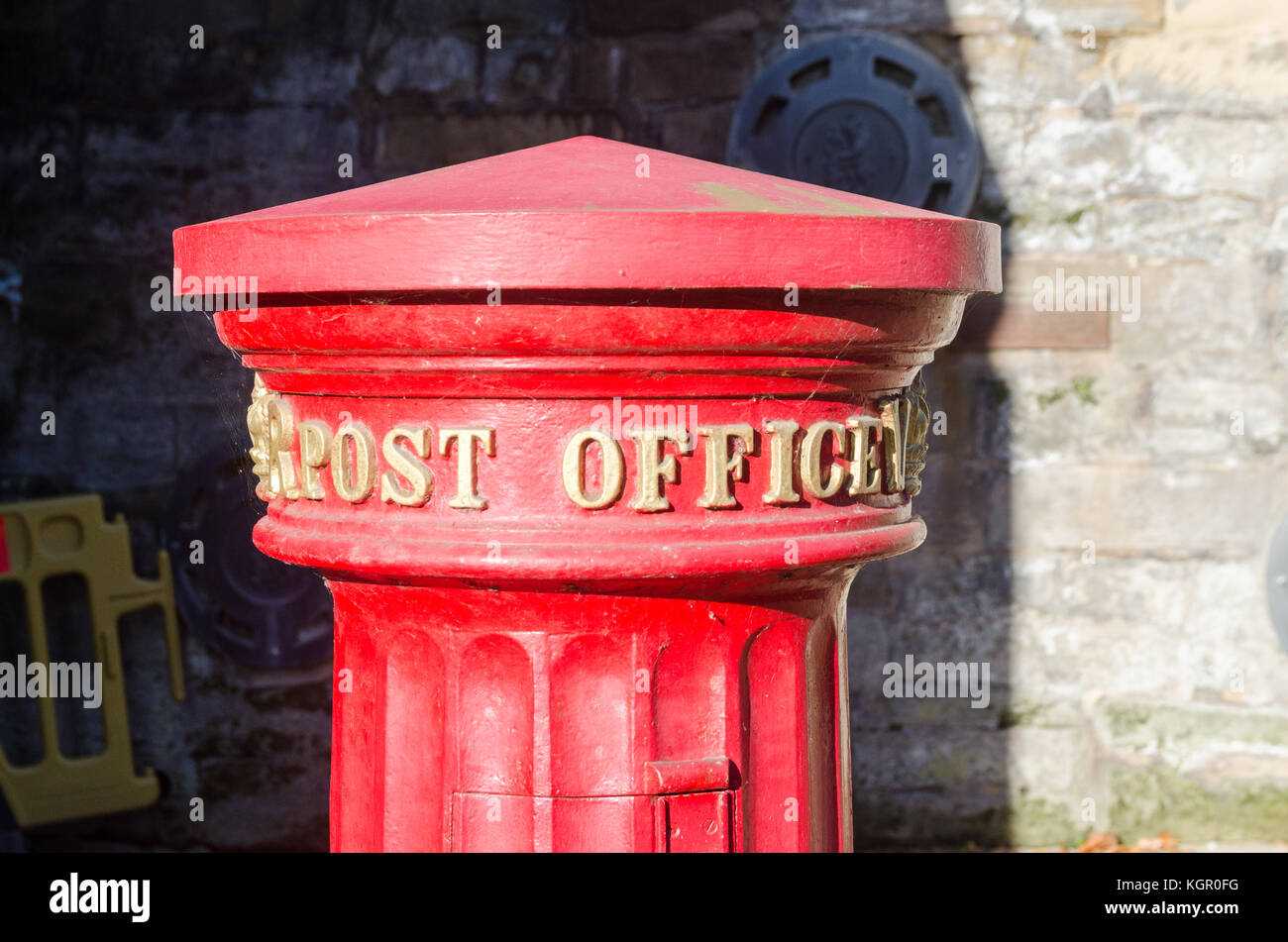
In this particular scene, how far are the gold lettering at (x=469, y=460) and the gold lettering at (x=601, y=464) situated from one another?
3.2 inches

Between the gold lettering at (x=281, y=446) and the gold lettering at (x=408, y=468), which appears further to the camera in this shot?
the gold lettering at (x=281, y=446)

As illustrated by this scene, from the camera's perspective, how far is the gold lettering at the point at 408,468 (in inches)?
54.1

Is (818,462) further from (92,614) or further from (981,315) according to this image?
(92,614)

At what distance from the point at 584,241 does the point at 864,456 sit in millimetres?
424

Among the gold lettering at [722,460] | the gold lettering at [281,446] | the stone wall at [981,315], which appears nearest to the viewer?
the gold lettering at [722,460]

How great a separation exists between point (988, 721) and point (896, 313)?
86.4 inches

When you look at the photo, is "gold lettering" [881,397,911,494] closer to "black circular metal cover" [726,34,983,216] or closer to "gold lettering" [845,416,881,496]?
"gold lettering" [845,416,881,496]

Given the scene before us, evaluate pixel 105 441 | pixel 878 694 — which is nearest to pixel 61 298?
pixel 105 441

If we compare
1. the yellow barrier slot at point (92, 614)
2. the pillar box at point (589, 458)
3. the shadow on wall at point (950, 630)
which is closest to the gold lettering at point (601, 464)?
the pillar box at point (589, 458)

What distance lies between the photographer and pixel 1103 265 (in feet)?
10.6

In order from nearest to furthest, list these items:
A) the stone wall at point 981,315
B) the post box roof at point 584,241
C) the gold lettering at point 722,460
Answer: the post box roof at point 584,241 → the gold lettering at point 722,460 → the stone wall at point 981,315

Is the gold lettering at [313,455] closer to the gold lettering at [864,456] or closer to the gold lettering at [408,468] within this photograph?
the gold lettering at [408,468]

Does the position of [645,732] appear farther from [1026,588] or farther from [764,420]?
[1026,588]

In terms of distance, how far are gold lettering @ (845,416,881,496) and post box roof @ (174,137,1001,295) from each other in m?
0.18
